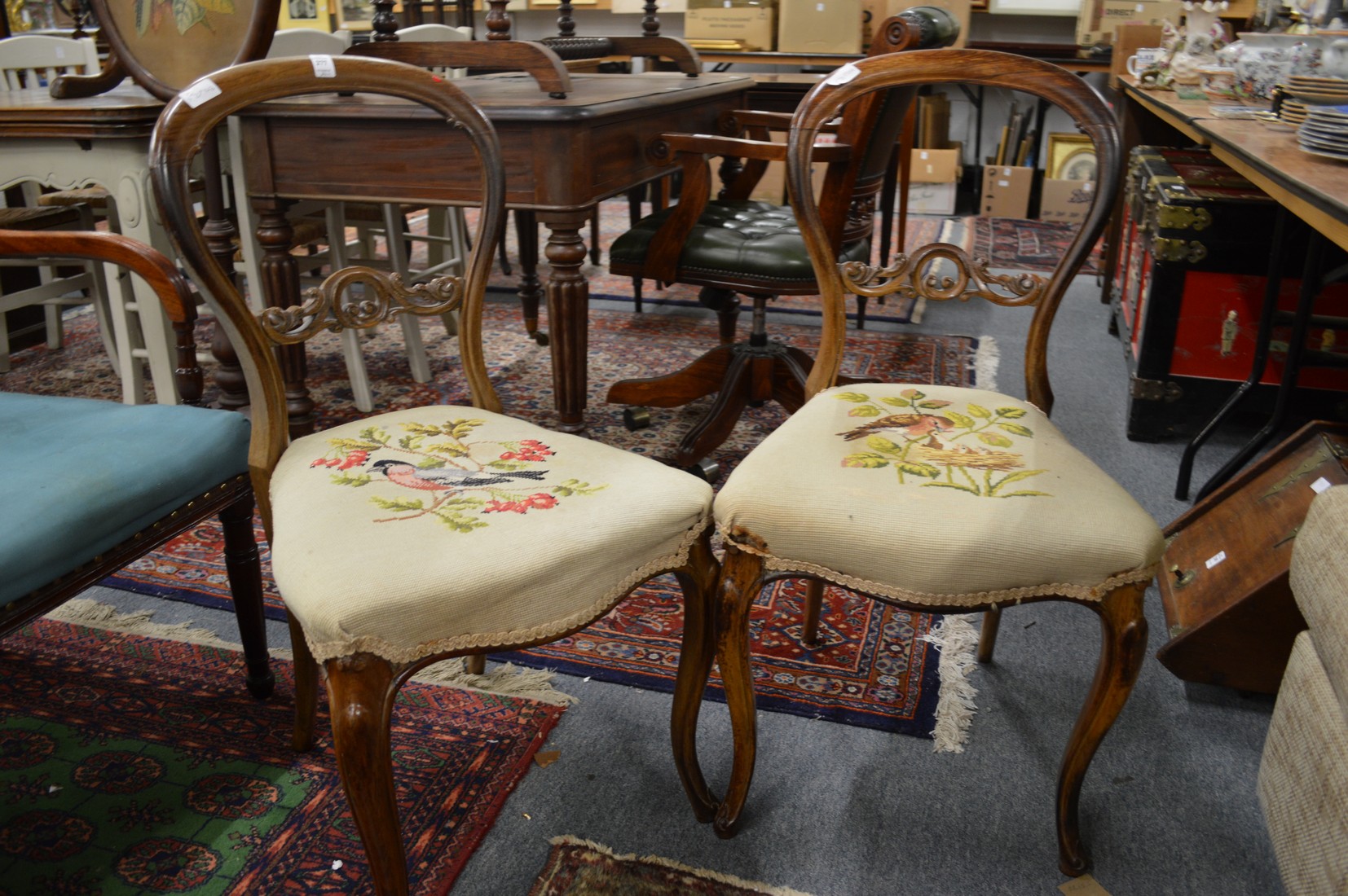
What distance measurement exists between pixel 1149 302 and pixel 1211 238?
0.62ft

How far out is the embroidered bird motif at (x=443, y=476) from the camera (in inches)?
43.7

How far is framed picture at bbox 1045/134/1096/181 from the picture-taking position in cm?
490

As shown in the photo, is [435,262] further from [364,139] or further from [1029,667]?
[1029,667]

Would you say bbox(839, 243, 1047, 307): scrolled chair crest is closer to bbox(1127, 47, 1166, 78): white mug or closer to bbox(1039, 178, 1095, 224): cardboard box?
bbox(1127, 47, 1166, 78): white mug

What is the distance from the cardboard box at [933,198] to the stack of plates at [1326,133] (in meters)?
3.60

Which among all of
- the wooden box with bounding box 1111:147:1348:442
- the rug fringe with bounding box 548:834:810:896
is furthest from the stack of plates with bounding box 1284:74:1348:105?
the rug fringe with bounding box 548:834:810:896

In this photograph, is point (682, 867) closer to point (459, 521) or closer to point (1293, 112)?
→ point (459, 521)

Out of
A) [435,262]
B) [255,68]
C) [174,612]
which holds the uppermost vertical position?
[255,68]

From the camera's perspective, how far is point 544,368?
297cm

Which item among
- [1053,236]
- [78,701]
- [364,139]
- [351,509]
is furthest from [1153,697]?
[1053,236]

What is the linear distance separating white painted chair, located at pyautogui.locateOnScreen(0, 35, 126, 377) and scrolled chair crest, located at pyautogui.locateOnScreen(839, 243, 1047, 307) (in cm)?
180

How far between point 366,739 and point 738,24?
479 centimetres

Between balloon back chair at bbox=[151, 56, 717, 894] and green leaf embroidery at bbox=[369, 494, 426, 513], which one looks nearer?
balloon back chair at bbox=[151, 56, 717, 894]

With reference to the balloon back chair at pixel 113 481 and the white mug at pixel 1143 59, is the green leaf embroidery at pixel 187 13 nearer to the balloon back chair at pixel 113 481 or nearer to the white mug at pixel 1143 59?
the balloon back chair at pixel 113 481
